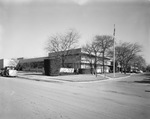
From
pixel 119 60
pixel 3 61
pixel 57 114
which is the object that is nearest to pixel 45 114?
pixel 57 114

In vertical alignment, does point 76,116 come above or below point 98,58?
below

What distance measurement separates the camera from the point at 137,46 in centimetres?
4450

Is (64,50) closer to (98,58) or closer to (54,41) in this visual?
(54,41)

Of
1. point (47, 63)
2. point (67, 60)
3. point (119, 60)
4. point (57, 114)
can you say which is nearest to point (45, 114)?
point (57, 114)

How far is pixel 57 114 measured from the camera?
4.21 metres

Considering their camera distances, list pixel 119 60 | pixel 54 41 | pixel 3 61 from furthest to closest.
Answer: pixel 3 61 → pixel 119 60 → pixel 54 41

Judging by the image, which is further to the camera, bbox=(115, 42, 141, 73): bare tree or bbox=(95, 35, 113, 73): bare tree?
bbox=(115, 42, 141, 73): bare tree

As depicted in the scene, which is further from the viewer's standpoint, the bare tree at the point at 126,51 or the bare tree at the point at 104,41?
the bare tree at the point at 126,51

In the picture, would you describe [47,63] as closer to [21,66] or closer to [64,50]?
[64,50]

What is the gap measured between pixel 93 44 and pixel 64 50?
9.55m

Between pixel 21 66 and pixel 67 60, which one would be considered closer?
pixel 67 60

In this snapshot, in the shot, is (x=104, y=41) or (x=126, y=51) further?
(x=126, y=51)

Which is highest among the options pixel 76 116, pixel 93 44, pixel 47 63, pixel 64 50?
pixel 93 44

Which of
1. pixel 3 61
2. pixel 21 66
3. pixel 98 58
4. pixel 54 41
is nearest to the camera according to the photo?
pixel 54 41
